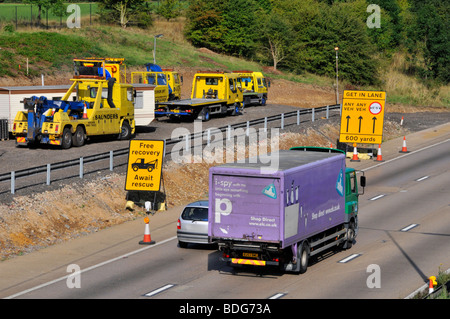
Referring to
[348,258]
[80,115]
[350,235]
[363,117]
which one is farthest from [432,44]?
[348,258]

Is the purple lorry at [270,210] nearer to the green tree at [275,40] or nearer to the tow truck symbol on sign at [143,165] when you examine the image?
the tow truck symbol on sign at [143,165]

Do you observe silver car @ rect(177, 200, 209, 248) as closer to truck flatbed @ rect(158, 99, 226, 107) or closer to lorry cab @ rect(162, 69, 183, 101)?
truck flatbed @ rect(158, 99, 226, 107)

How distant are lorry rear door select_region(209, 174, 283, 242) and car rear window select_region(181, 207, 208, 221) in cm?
347

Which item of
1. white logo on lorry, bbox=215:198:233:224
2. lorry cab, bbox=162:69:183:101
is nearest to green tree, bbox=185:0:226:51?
lorry cab, bbox=162:69:183:101

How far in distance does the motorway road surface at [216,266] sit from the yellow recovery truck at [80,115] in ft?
30.2

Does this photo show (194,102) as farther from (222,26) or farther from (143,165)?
(222,26)

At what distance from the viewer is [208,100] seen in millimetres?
50031

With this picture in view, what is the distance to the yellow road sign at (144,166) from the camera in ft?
98.2

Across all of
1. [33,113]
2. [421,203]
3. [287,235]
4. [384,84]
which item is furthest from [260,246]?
[384,84]

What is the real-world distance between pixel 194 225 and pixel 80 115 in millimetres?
16805

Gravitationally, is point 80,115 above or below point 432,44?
below

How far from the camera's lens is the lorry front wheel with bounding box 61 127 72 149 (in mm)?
37528

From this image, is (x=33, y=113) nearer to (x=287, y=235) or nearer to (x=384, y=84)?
(x=287, y=235)

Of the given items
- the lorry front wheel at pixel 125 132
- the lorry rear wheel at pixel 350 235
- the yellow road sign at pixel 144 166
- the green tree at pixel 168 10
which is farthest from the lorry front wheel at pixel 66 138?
the green tree at pixel 168 10
